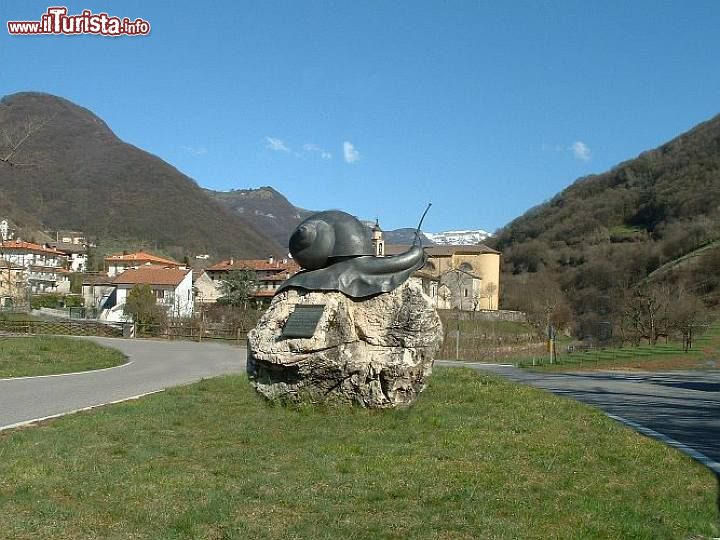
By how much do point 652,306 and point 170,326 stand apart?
89.3ft

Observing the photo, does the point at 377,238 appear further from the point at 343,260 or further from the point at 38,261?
the point at 38,261

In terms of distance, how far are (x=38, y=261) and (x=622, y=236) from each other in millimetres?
75534

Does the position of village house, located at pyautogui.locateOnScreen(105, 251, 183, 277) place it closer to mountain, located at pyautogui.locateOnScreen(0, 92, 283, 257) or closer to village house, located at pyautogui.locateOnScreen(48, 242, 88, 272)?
village house, located at pyautogui.locateOnScreen(48, 242, 88, 272)

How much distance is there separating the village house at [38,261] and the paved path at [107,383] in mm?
54303

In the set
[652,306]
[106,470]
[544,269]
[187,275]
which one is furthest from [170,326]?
[544,269]

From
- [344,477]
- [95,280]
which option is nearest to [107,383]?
[344,477]

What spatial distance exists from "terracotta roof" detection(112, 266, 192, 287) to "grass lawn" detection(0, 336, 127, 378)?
117 ft

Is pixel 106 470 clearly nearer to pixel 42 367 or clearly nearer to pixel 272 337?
pixel 272 337

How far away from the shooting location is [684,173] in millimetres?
108375

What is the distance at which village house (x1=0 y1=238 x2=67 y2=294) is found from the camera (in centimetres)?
7731

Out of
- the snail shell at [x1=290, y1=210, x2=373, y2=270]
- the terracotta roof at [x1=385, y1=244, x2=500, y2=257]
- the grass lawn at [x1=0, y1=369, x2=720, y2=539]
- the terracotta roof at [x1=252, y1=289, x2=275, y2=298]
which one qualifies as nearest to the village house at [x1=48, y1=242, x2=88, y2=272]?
the terracotta roof at [x1=252, y1=289, x2=275, y2=298]

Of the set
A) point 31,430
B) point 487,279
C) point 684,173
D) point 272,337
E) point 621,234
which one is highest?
point 684,173

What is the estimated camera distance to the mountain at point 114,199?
4631 inches

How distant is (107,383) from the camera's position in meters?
17.3
